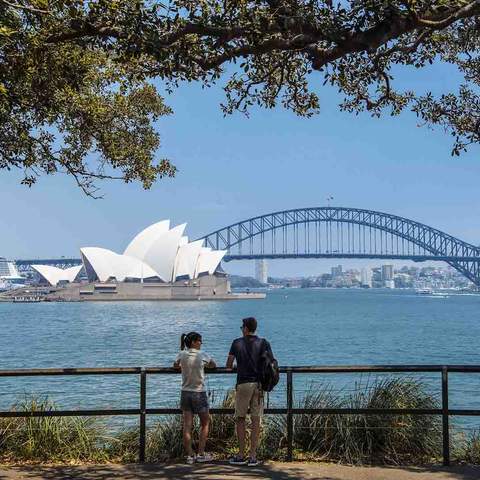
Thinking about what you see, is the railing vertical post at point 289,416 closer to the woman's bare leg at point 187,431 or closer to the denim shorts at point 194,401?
the denim shorts at point 194,401

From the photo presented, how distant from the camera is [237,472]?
6.64m

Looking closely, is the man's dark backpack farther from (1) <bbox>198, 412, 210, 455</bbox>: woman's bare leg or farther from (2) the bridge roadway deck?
(2) the bridge roadway deck

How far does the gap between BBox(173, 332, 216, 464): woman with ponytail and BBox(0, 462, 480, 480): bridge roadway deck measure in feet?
0.99

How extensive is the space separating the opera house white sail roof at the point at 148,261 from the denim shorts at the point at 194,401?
11627 centimetres

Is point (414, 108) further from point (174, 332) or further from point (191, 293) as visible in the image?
point (191, 293)

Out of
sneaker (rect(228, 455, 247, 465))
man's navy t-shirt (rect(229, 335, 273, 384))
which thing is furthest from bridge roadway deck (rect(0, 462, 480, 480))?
man's navy t-shirt (rect(229, 335, 273, 384))

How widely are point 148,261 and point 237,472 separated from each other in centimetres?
12604

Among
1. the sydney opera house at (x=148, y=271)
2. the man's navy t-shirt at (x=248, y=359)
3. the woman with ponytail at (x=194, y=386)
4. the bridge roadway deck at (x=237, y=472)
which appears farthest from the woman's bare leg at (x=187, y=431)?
the sydney opera house at (x=148, y=271)

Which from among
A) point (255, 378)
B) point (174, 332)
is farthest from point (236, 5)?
point (174, 332)

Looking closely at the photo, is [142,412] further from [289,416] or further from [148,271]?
[148,271]

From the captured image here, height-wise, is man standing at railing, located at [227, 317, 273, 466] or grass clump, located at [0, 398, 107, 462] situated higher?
man standing at railing, located at [227, 317, 273, 466]

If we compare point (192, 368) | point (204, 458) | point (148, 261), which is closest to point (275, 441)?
point (204, 458)

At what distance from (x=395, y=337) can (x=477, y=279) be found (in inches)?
3471

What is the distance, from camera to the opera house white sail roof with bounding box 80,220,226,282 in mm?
127250
